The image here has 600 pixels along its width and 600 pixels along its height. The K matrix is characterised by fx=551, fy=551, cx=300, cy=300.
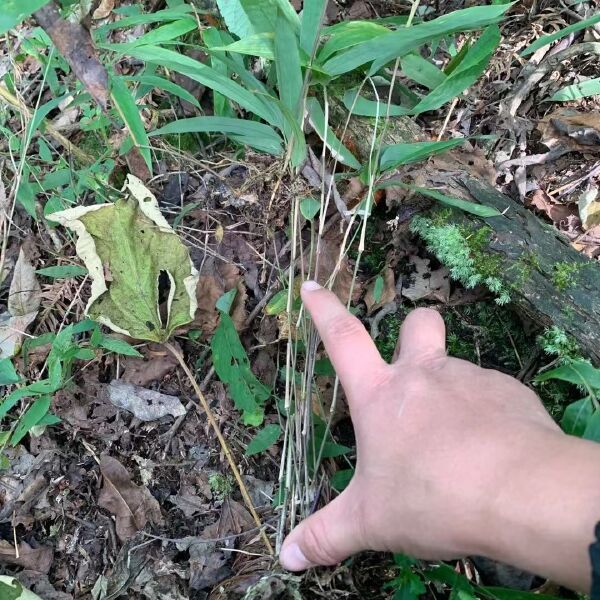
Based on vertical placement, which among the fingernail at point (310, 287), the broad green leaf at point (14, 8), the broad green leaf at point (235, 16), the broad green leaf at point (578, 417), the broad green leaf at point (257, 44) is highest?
the broad green leaf at point (14, 8)

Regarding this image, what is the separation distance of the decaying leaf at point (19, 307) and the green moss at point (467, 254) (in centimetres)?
151

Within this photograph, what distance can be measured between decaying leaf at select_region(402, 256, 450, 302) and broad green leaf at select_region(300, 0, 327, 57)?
30.8 inches

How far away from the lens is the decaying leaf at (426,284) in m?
1.87

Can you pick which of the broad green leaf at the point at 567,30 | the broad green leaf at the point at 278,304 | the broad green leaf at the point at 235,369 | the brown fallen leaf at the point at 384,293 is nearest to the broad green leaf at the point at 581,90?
the broad green leaf at the point at 567,30

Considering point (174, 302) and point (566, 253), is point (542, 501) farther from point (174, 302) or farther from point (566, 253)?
point (174, 302)

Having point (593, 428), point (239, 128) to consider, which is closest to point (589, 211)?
point (593, 428)

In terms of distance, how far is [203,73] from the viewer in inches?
62.0

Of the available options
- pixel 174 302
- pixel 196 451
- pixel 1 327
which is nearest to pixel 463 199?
pixel 174 302

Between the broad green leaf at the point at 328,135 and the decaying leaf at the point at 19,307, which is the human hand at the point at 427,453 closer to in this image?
the broad green leaf at the point at 328,135

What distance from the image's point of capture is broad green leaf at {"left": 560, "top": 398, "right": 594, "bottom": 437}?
1456mm

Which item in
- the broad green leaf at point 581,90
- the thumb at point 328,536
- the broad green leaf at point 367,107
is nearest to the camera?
the thumb at point 328,536

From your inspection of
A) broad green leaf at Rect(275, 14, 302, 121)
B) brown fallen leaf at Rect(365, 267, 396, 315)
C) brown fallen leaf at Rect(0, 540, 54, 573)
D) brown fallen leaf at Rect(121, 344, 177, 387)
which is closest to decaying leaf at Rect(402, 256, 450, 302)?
brown fallen leaf at Rect(365, 267, 396, 315)

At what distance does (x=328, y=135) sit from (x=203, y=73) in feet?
1.44

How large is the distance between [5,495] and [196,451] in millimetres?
709
